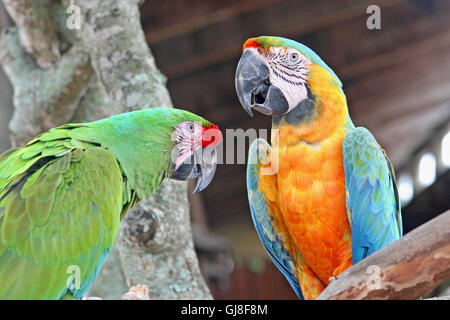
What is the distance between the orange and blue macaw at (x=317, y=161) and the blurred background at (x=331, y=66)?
2.30 m

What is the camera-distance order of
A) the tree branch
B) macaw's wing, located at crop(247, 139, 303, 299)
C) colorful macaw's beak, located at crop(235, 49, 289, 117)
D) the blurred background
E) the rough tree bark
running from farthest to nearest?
the blurred background → the tree branch → the rough tree bark → macaw's wing, located at crop(247, 139, 303, 299) → colorful macaw's beak, located at crop(235, 49, 289, 117)

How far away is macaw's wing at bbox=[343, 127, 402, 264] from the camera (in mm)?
2166

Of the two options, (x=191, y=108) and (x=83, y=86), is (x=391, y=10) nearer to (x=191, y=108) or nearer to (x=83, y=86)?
(x=191, y=108)

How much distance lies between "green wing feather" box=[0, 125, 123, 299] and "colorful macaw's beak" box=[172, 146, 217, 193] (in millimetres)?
330

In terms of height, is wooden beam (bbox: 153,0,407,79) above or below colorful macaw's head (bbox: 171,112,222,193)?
above

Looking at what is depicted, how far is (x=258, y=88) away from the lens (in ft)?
7.57

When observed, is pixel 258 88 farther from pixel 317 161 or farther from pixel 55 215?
pixel 55 215

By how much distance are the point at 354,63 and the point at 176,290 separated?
12.9 feet

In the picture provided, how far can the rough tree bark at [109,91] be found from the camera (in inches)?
106

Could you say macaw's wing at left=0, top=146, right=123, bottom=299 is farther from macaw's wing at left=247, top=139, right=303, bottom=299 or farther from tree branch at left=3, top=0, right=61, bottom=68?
tree branch at left=3, top=0, right=61, bottom=68

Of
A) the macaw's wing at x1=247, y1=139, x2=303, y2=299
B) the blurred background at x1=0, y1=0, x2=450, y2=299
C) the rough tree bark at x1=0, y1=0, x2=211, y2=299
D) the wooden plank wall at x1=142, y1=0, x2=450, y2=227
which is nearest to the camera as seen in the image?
the macaw's wing at x1=247, y1=139, x2=303, y2=299

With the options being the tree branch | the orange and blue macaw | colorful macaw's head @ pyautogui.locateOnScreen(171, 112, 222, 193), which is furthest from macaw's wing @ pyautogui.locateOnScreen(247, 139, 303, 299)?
the tree branch

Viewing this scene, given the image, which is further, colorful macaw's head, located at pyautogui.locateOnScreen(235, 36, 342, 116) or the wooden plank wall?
the wooden plank wall

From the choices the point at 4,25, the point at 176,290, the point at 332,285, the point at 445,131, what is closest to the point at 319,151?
the point at 332,285
